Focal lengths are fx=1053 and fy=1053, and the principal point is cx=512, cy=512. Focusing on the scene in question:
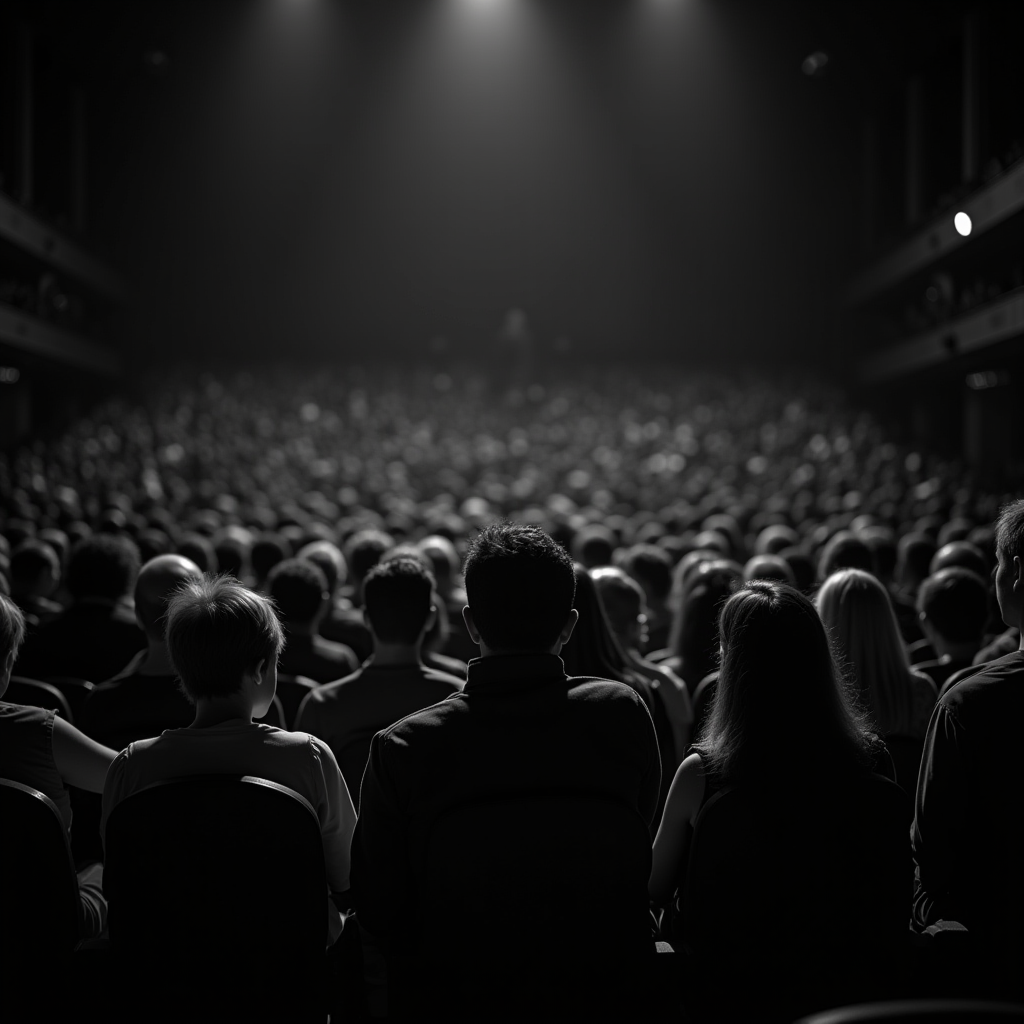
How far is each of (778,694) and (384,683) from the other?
1.63m

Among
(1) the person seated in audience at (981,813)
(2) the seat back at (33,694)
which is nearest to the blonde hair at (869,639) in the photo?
(1) the person seated in audience at (981,813)

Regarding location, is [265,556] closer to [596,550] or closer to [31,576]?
[31,576]

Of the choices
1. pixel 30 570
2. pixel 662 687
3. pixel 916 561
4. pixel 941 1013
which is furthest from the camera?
pixel 916 561

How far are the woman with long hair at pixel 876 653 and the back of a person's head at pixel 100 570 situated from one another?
3.16 m

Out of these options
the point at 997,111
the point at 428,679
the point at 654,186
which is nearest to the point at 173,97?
the point at 654,186

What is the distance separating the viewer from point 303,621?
15.4ft

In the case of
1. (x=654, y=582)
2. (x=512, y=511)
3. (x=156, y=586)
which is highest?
(x=512, y=511)

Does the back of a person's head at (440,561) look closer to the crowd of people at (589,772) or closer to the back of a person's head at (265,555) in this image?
the back of a person's head at (265,555)

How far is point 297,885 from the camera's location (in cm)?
235

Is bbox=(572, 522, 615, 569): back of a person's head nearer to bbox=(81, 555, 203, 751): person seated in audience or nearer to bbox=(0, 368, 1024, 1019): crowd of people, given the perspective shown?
bbox=(0, 368, 1024, 1019): crowd of people

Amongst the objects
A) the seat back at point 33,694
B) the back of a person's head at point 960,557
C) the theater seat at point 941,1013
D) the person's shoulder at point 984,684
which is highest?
the back of a person's head at point 960,557

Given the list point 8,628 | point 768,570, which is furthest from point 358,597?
point 8,628

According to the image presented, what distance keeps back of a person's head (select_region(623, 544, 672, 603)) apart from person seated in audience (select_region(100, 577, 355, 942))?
3.82 m

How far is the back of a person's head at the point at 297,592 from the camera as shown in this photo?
4.60m
